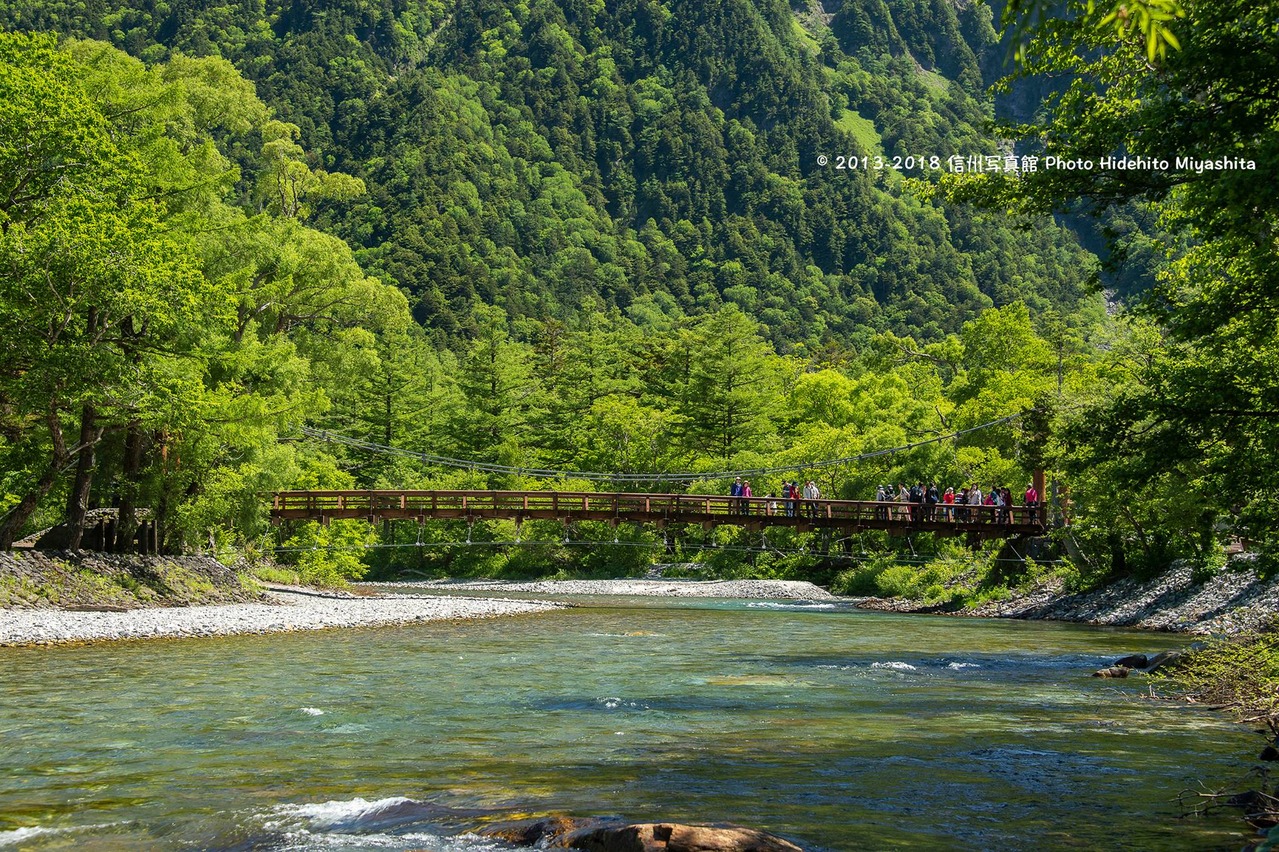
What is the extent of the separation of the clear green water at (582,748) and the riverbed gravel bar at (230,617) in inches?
53.1

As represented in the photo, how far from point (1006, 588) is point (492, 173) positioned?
160 meters

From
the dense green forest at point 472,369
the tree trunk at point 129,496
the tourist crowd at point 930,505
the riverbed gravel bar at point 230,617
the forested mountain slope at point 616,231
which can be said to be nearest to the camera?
the dense green forest at point 472,369

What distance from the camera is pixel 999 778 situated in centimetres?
895

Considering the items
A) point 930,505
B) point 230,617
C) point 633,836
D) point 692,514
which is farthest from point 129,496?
point 930,505

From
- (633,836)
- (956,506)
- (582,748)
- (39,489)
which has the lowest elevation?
(582,748)

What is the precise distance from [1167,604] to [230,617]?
19.3m

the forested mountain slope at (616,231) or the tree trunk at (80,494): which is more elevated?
the forested mountain slope at (616,231)

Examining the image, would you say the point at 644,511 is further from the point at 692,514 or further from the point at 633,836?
the point at 633,836

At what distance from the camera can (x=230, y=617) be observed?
73.9 feet

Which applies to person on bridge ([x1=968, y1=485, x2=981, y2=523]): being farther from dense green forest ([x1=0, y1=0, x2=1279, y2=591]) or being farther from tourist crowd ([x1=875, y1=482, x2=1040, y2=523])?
dense green forest ([x1=0, y1=0, x2=1279, y2=591])

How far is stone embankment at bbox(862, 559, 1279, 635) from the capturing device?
2114 cm

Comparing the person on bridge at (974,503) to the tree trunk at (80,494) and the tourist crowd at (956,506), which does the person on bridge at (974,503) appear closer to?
the tourist crowd at (956,506)

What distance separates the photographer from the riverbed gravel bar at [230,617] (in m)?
18.8

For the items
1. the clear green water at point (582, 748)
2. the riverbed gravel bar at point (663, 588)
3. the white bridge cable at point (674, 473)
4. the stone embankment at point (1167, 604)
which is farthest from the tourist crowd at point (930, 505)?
the clear green water at point (582, 748)
